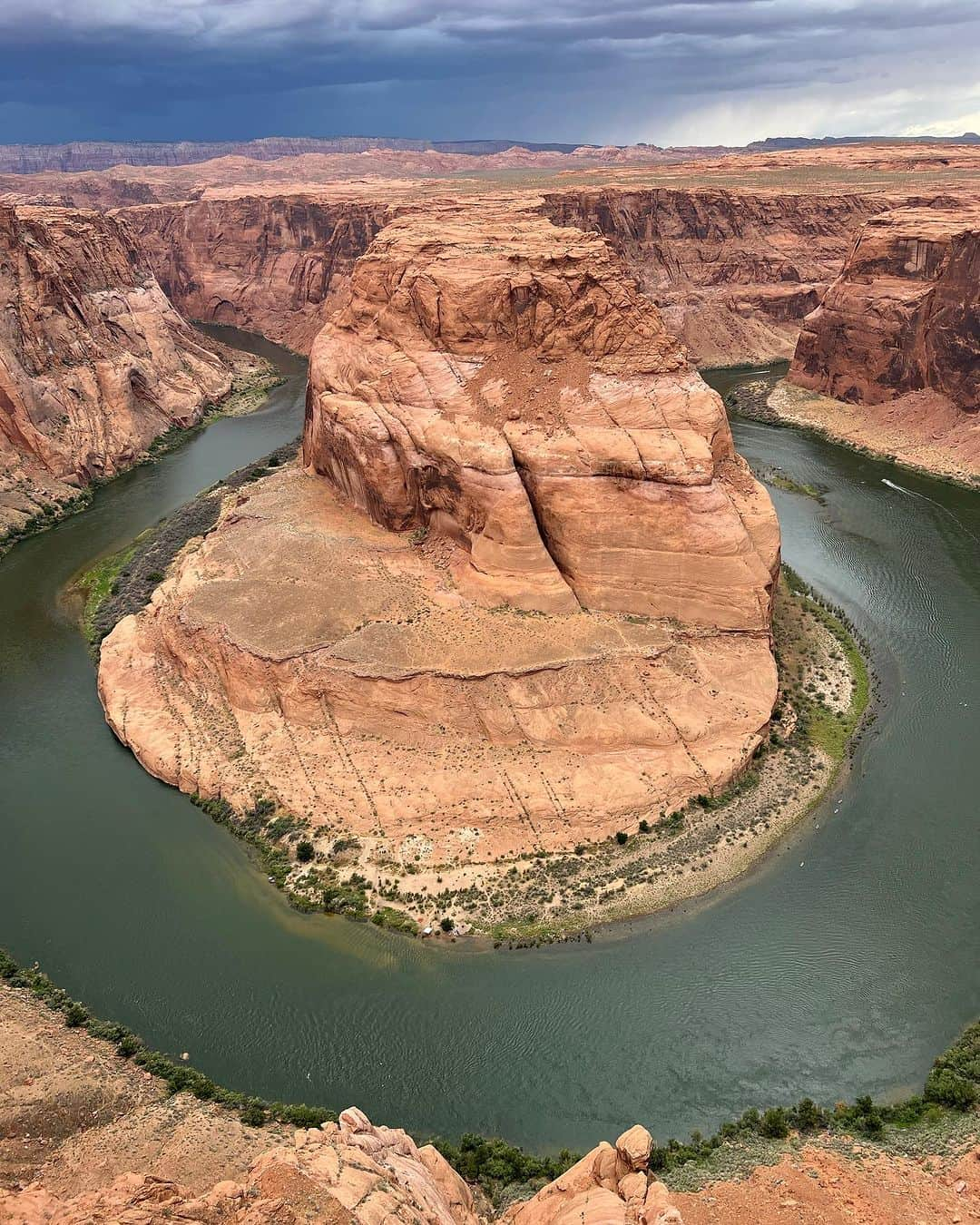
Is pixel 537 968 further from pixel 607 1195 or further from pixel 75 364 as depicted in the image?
pixel 75 364

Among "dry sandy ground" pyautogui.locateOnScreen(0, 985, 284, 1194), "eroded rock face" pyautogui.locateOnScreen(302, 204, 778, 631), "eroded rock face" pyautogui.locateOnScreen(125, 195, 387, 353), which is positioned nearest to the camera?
"dry sandy ground" pyautogui.locateOnScreen(0, 985, 284, 1194)

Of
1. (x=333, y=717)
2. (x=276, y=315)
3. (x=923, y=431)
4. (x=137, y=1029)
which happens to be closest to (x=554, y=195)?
(x=276, y=315)

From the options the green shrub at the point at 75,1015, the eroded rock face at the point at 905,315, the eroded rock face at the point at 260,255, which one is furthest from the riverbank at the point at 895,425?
the green shrub at the point at 75,1015

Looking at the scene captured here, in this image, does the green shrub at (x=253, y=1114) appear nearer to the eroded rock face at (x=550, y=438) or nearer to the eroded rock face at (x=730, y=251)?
the eroded rock face at (x=550, y=438)

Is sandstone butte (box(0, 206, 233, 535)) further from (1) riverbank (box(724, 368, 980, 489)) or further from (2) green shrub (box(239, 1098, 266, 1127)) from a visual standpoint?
(1) riverbank (box(724, 368, 980, 489))

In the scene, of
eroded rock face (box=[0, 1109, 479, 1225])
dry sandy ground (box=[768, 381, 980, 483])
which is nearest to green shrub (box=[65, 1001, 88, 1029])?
eroded rock face (box=[0, 1109, 479, 1225])

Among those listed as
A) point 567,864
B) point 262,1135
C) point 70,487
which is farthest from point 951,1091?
point 70,487
